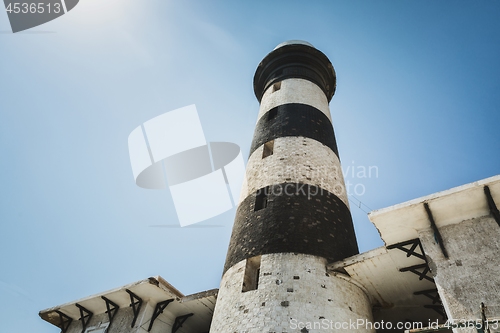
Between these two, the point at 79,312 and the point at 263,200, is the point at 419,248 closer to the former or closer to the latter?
the point at 263,200

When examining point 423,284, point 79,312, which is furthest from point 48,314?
point 423,284

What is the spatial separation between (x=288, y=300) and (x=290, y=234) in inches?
72.6

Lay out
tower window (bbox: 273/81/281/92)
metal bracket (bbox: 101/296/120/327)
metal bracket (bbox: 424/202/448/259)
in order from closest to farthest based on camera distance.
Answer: metal bracket (bbox: 424/202/448/259) → metal bracket (bbox: 101/296/120/327) → tower window (bbox: 273/81/281/92)

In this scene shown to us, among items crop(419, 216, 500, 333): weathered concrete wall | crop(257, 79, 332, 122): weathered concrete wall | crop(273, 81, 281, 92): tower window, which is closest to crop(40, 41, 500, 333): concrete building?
crop(419, 216, 500, 333): weathered concrete wall

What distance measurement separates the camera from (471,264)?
255 inches

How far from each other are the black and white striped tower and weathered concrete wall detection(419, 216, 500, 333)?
7.33 ft

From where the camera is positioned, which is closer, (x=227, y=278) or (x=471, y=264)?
(x=471, y=264)

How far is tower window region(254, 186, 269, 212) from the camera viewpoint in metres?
9.98

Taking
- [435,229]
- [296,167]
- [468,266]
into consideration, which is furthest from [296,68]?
[468,266]

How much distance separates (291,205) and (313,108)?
556cm

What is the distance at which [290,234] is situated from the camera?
8703 millimetres

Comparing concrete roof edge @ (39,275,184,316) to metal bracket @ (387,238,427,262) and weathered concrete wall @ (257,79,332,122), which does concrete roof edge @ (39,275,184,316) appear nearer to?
metal bracket @ (387,238,427,262)

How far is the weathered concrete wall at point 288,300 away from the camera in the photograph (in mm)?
7004

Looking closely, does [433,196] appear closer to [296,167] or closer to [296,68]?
[296,167]
